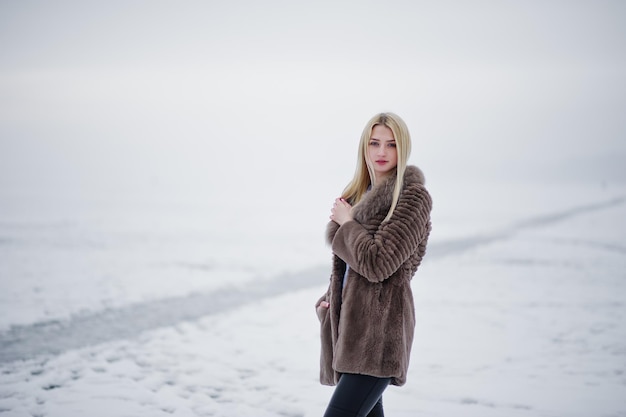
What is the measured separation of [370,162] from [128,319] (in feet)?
16.1

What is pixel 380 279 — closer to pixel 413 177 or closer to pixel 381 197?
pixel 381 197

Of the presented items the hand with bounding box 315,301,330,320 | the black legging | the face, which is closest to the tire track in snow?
the hand with bounding box 315,301,330,320

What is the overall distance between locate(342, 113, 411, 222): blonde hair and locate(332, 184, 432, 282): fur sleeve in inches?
1.9

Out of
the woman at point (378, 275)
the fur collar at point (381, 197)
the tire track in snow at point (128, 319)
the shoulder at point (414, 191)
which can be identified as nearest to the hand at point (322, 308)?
the woman at point (378, 275)

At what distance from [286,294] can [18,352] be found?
373cm

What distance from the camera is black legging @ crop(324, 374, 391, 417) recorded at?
5.82ft

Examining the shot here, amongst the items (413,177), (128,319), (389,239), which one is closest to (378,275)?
(389,239)

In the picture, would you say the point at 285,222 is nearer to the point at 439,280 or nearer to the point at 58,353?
the point at 439,280

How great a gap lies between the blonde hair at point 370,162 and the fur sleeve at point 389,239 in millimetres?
49

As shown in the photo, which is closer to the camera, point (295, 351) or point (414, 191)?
point (414, 191)

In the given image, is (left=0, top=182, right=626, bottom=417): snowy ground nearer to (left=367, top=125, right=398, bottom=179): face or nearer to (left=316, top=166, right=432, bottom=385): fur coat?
(left=316, top=166, right=432, bottom=385): fur coat

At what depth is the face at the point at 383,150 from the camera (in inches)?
76.0

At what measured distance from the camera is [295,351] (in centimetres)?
501

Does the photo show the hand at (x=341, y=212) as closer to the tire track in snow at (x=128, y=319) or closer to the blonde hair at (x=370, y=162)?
A: the blonde hair at (x=370, y=162)
